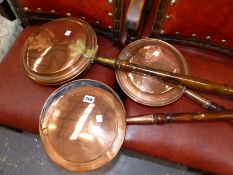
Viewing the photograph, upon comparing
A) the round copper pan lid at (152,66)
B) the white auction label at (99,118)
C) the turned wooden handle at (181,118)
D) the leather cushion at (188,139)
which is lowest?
the leather cushion at (188,139)

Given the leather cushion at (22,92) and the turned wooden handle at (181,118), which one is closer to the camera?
the turned wooden handle at (181,118)

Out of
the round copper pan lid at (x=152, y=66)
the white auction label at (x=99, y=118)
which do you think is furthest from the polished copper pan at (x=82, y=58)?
the white auction label at (x=99, y=118)

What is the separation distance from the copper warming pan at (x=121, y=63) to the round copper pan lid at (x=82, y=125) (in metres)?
0.07

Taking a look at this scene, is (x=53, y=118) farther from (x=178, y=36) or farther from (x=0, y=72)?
(x=178, y=36)

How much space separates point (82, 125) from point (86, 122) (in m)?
0.02

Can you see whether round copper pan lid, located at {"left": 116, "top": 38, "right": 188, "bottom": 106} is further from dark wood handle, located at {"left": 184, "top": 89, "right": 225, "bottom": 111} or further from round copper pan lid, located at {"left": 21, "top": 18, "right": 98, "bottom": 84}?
round copper pan lid, located at {"left": 21, "top": 18, "right": 98, "bottom": 84}

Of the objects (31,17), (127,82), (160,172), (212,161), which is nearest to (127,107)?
(127,82)

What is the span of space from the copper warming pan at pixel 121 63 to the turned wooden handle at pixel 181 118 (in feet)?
0.16

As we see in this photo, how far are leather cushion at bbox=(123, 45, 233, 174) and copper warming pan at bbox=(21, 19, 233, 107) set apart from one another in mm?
52

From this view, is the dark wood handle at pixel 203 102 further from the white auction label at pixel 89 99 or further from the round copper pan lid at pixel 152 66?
the white auction label at pixel 89 99

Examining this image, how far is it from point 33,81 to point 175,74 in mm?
577

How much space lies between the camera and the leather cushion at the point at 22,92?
103cm

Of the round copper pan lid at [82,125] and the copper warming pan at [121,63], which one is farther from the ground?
the copper warming pan at [121,63]

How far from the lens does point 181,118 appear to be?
0.95 metres
